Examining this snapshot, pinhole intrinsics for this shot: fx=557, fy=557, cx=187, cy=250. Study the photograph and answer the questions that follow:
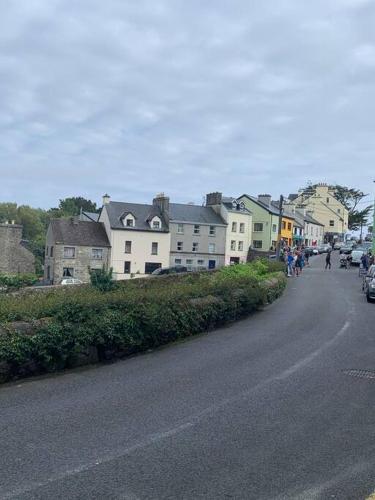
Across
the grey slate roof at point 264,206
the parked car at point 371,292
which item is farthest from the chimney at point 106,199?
the parked car at point 371,292

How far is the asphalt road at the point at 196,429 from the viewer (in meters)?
5.05

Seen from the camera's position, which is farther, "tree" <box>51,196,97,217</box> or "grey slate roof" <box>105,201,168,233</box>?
"tree" <box>51,196,97,217</box>

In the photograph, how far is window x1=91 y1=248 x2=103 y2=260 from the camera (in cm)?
6838

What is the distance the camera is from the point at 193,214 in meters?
76.1

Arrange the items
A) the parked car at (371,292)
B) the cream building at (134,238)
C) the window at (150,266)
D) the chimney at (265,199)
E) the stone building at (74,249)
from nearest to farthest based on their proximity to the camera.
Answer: the parked car at (371,292)
the stone building at (74,249)
the cream building at (134,238)
the window at (150,266)
the chimney at (265,199)

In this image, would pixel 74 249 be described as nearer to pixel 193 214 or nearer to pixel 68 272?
pixel 68 272

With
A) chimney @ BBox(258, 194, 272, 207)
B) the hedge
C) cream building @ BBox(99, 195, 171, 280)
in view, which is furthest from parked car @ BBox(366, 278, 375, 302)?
chimney @ BBox(258, 194, 272, 207)

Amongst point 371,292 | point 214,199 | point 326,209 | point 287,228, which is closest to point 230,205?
point 214,199

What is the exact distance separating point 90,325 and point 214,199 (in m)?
70.5

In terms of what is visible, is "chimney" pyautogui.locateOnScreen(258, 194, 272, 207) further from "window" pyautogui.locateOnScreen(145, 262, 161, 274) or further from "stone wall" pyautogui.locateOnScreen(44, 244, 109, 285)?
"stone wall" pyautogui.locateOnScreen(44, 244, 109, 285)

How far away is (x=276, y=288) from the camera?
944 inches

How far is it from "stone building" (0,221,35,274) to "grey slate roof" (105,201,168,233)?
44.0 ft

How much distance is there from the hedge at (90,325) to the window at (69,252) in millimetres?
54391

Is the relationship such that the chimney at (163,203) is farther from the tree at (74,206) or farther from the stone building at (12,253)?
the tree at (74,206)
